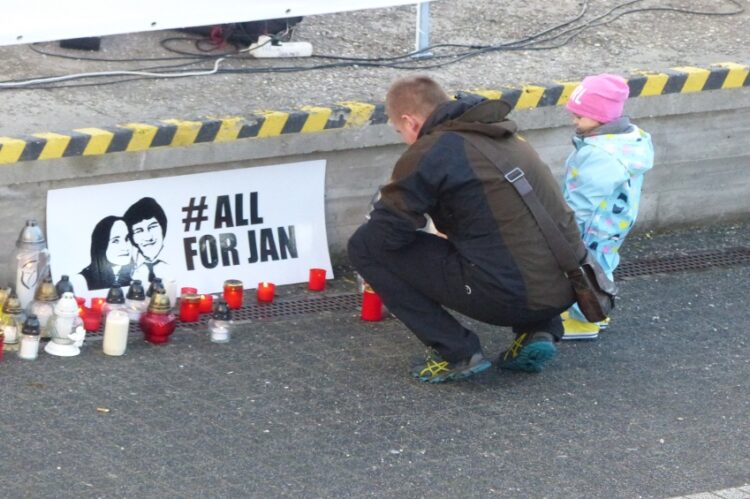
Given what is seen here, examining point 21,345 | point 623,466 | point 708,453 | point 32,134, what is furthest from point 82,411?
point 708,453

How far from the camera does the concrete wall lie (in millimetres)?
6477

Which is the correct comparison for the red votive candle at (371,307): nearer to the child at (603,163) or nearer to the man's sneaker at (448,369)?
the man's sneaker at (448,369)

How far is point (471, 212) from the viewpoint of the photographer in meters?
5.66

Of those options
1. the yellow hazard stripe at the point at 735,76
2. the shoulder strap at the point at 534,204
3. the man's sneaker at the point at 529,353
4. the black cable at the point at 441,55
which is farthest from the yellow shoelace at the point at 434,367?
the yellow hazard stripe at the point at 735,76

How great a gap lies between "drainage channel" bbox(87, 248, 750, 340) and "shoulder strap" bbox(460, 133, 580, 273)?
1.47 m

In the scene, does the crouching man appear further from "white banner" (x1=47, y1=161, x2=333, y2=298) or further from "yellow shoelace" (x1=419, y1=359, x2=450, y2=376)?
"white banner" (x1=47, y1=161, x2=333, y2=298)

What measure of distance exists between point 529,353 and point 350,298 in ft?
4.38

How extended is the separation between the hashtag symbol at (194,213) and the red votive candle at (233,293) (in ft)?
1.24

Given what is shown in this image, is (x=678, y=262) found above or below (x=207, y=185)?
below

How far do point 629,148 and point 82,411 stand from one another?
2745 millimetres

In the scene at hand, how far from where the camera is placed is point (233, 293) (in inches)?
264

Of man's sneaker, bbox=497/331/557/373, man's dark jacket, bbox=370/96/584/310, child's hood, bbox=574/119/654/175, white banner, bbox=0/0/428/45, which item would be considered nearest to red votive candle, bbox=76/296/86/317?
white banner, bbox=0/0/428/45

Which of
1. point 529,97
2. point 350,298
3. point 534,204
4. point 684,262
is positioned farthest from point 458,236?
point 684,262

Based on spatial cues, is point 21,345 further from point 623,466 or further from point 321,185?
point 623,466
